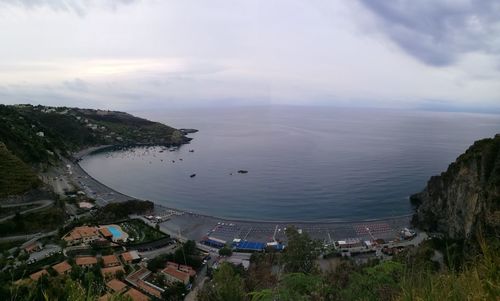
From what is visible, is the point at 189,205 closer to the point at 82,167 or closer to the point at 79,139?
the point at 82,167

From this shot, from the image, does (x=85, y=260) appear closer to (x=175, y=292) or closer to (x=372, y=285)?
(x=175, y=292)

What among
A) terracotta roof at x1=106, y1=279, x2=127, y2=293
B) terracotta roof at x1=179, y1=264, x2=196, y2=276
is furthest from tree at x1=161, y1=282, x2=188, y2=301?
terracotta roof at x1=106, y1=279, x2=127, y2=293

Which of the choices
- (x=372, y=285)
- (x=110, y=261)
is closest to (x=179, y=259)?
(x=110, y=261)

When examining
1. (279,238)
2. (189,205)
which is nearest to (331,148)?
(189,205)

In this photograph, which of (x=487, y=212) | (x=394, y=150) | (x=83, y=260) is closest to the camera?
(x=487, y=212)

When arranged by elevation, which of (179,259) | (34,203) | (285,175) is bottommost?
(179,259)

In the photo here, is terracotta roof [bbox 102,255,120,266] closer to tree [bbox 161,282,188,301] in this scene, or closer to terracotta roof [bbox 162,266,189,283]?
terracotta roof [bbox 162,266,189,283]

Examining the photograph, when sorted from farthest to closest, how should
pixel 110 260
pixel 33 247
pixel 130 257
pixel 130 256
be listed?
pixel 33 247
pixel 130 256
pixel 130 257
pixel 110 260
